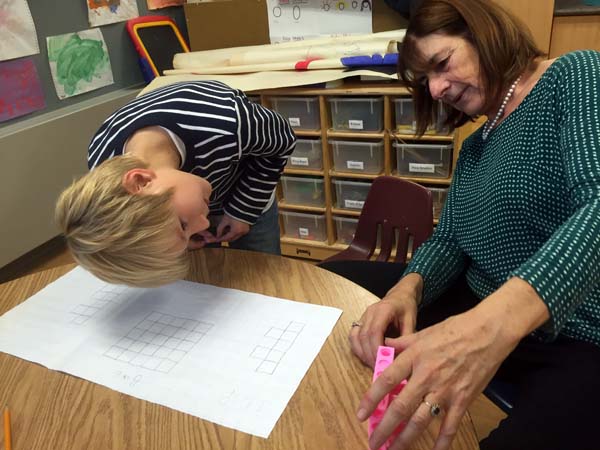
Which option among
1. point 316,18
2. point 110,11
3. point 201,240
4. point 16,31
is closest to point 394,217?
point 201,240

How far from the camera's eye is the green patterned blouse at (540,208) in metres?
0.61

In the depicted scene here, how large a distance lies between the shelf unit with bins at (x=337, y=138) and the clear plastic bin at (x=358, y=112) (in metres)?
0.02

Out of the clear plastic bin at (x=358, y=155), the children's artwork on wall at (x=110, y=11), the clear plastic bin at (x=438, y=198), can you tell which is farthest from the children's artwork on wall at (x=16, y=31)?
the clear plastic bin at (x=438, y=198)

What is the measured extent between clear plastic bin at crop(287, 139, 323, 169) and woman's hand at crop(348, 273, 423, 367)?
4.19 feet

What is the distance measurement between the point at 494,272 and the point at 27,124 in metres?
2.04

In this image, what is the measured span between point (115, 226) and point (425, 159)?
151cm

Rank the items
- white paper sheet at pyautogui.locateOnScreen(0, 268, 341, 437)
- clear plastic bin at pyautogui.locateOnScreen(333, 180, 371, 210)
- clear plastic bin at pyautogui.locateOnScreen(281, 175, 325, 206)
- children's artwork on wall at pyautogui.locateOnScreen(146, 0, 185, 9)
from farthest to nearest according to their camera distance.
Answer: children's artwork on wall at pyautogui.locateOnScreen(146, 0, 185, 9) < clear plastic bin at pyautogui.locateOnScreen(281, 175, 325, 206) < clear plastic bin at pyautogui.locateOnScreen(333, 180, 371, 210) < white paper sheet at pyautogui.locateOnScreen(0, 268, 341, 437)

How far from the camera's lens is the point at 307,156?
2186 millimetres

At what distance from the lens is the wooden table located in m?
0.65

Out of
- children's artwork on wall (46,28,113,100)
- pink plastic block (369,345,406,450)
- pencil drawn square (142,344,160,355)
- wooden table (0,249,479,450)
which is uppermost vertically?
children's artwork on wall (46,28,113,100)

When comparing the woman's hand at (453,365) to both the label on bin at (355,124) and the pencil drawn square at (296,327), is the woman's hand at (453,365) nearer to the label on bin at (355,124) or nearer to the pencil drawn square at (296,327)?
the pencil drawn square at (296,327)

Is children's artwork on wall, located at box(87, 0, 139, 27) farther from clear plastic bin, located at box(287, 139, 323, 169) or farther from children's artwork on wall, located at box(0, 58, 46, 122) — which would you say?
clear plastic bin, located at box(287, 139, 323, 169)

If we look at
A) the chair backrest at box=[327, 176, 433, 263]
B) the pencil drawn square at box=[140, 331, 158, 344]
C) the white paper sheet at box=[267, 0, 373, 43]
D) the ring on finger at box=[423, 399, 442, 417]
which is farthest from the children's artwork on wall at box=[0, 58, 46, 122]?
the ring on finger at box=[423, 399, 442, 417]

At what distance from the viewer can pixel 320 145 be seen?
2.15 metres
